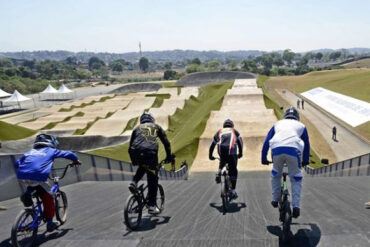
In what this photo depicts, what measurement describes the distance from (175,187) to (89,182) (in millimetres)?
3989

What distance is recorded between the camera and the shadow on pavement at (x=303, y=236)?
5.80 metres

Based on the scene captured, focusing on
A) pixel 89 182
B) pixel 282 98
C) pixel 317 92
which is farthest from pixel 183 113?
pixel 89 182

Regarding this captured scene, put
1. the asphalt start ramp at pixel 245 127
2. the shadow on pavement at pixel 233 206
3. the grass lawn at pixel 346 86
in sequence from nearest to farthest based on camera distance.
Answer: the shadow on pavement at pixel 233 206 < the asphalt start ramp at pixel 245 127 < the grass lawn at pixel 346 86

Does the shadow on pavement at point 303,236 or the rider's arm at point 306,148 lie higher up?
the rider's arm at point 306,148

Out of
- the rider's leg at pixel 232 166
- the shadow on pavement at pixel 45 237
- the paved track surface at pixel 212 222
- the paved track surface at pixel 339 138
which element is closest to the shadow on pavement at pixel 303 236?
the paved track surface at pixel 212 222

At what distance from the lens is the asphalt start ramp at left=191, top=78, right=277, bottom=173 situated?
93.0 ft

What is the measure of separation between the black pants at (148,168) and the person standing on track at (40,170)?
60.2 inches

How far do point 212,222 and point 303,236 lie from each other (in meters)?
2.12

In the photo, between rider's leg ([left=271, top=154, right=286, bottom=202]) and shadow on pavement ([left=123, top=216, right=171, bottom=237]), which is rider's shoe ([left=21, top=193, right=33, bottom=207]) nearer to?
shadow on pavement ([left=123, top=216, right=171, bottom=237])

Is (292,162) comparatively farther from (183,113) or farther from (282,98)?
(282,98)

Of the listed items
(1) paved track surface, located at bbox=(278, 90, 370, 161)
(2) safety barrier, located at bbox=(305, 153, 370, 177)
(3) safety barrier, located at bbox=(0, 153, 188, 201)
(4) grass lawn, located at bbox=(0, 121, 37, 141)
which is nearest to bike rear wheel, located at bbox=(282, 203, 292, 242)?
(3) safety barrier, located at bbox=(0, 153, 188, 201)

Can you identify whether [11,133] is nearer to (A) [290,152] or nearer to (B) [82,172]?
(B) [82,172]

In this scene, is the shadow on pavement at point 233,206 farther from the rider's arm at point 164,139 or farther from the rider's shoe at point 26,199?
the rider's shoe at point 26,199

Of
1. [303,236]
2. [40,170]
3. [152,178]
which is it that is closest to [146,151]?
[152,178]
